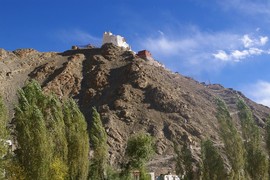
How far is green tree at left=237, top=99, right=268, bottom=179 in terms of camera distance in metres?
32.8

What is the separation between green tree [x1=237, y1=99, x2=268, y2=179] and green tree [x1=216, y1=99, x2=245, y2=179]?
981 mm

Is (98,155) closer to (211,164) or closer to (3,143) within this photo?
(211,164)

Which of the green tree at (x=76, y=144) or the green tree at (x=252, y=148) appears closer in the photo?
the green tree at (x=76, y=144)

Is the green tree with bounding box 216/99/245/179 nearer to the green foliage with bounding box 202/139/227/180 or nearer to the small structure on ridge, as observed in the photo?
the green foliage with bounding box 202/139/227/180

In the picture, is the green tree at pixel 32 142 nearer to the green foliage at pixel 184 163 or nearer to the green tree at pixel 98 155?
the green tree at pixel 98 155

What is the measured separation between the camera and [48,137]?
1039 inches

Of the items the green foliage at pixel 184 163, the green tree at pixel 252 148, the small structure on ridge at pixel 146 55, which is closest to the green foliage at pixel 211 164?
the green tree at pixel 252 148

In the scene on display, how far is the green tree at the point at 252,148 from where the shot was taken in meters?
32.8

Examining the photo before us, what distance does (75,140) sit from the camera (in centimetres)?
3006

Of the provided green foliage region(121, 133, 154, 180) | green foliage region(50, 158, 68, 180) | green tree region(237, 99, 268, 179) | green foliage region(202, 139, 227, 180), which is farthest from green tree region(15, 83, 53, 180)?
green tree region(237, 99, 268, 179)

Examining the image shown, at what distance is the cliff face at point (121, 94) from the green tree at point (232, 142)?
3543cm

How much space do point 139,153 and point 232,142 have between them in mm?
9605

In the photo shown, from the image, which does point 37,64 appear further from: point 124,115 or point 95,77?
point 124,115

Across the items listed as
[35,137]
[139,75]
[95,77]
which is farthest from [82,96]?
[35,137]
